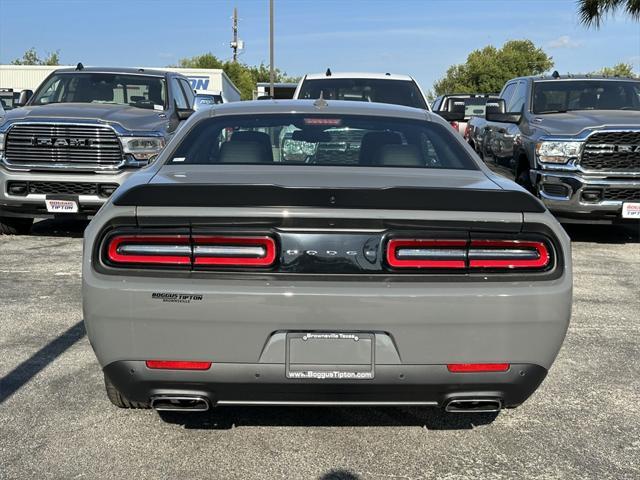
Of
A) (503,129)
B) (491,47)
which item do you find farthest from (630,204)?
→ (491,47)

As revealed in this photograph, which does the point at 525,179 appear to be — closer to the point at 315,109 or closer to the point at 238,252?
the point at 315,109

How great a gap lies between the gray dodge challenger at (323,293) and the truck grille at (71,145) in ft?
18.6

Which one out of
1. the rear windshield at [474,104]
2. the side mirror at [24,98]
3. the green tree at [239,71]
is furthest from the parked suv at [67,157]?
the green tree at [239,71]

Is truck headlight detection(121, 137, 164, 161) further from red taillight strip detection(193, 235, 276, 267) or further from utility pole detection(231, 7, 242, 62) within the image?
utility pole detection(231, 7, 242, 62)

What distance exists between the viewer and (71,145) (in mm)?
8461

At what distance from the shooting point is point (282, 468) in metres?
3.27

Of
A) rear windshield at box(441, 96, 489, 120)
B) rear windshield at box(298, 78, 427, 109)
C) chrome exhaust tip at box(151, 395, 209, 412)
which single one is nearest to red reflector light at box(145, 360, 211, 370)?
chrome exhaust tip at box(151, 395, 209, 412)

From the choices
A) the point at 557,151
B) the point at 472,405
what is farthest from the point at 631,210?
the point at 472,405

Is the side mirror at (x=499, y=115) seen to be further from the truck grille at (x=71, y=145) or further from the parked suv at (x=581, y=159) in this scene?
the truck grille at (x=71, y=145)

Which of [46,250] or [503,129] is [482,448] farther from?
[503,129]

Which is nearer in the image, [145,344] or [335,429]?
[145,344]

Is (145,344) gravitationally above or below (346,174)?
below

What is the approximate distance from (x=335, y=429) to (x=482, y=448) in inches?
27.7

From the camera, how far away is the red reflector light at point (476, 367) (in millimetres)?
3016
